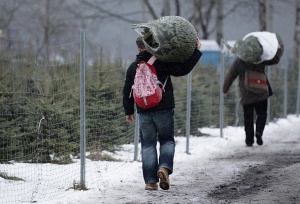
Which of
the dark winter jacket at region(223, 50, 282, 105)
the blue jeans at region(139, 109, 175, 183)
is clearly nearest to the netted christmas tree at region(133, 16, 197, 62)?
the blue jeans at region(139, 109, 175, 183)

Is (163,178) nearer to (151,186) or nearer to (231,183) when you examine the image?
(151,186)

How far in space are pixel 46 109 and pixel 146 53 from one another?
7.33 ft

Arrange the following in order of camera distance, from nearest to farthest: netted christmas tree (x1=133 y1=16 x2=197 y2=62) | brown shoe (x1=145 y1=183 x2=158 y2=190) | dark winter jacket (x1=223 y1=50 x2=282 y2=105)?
1. netted christmas tree (x1=133 y1=16 x2=197 y2=62)
2. brown shoe (x1=145 y1=183 x2=158 y2=190)
3. dark winter jacket (x1=223 y1=50 x2=282 y2=105)

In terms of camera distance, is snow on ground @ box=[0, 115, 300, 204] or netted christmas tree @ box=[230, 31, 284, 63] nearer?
snow on ground @ box=[0, 115, 300, 204]

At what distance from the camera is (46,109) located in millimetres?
11133

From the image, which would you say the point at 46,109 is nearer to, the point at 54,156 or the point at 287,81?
the point at 54,156

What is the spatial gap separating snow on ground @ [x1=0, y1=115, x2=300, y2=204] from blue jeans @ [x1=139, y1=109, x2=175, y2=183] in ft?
0.97

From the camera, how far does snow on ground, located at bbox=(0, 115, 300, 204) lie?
29.6ft

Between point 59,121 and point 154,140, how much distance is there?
73.5 inches

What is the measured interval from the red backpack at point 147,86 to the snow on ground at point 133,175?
1033mm

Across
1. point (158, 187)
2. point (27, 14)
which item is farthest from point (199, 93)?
point (27, 14)

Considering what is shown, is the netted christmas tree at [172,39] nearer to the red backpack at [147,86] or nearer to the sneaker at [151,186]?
the red backpack at [147,86]

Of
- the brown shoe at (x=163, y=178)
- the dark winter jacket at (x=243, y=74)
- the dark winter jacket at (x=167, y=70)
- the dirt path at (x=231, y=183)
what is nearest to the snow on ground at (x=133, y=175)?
the dirt path at (x=231, y=183)

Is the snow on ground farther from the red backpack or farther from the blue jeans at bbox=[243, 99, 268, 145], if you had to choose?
the red backpack
